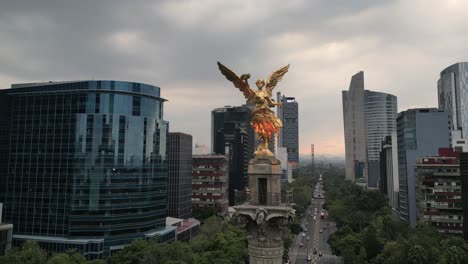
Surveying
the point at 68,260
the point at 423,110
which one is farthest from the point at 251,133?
the point at 68,260

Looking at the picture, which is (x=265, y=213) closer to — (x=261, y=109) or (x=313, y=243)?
(x=261, y=109)

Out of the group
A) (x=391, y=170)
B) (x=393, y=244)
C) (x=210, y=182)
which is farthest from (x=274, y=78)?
(x=391, y=170)

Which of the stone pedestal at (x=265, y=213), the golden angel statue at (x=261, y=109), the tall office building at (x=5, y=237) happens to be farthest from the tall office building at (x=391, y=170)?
the stone pedestal at (x=265, y=213)

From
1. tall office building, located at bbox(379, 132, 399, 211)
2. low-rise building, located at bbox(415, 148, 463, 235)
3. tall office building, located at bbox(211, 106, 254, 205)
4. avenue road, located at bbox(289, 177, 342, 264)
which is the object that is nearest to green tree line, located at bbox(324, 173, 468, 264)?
low-rise building, located at bbox(415, 148, 463, 235)

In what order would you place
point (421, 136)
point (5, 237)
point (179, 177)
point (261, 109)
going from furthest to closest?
point (179, 177) < point (421, 136) < point (5, 237) < point (261, 109)

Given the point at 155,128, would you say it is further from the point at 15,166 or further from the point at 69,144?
the point at 15,166

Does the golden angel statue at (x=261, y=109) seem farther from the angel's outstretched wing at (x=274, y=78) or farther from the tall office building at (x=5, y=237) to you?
the tall office building at (x=5, y=237)
